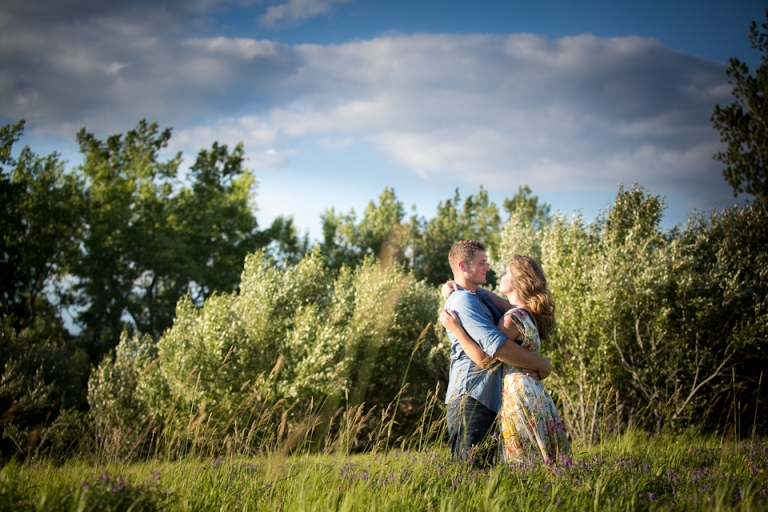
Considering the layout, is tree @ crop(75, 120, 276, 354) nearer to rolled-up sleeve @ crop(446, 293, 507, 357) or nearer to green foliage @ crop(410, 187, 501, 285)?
green foliage @ crop(410, 187, 501, 285)

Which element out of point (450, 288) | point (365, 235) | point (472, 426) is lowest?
point (472, 426)

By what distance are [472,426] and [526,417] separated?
0.41m

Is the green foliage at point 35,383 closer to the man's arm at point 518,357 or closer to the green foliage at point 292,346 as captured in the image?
the green foliage at point 292,346

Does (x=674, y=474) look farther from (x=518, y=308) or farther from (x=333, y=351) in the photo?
(x=333, y=351)

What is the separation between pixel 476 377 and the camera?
3984 mm

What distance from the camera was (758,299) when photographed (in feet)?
40.3

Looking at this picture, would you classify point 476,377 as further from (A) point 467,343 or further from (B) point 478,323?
(B) point 478,323

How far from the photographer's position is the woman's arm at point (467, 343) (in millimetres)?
3869

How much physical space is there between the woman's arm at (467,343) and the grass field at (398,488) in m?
0.75

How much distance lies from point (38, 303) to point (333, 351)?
23.9 m

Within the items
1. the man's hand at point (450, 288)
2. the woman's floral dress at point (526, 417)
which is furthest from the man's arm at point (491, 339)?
the man's hand at point (450, 288)

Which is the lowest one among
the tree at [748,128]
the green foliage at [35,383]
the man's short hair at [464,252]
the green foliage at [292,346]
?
the green foliage at [35,383]

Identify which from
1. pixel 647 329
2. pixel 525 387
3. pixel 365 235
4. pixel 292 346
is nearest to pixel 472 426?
pixel 525 387

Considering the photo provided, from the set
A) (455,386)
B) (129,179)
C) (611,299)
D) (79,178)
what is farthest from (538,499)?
(129,179)
